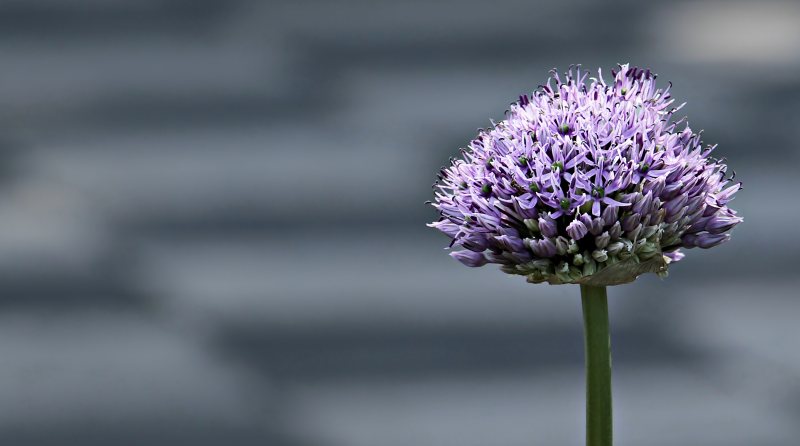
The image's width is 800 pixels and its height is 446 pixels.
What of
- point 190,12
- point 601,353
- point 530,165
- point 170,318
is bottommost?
point 601,353

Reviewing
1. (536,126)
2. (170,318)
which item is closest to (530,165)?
(536,126)

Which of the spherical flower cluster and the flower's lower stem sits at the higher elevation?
the spherical flower cluster

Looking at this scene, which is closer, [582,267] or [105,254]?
[582,267]

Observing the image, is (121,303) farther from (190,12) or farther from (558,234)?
(558,234)

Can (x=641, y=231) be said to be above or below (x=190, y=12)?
below
